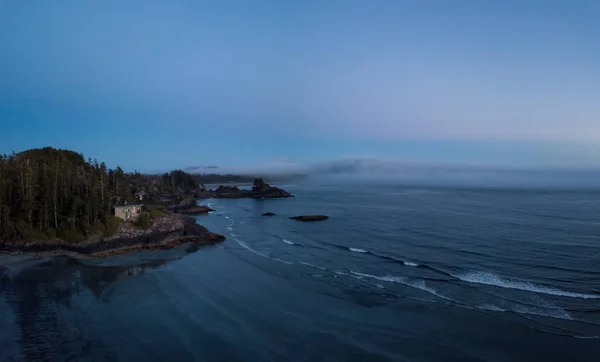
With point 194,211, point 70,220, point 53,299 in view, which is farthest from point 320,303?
point 194,211

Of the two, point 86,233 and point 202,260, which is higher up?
point 86,233

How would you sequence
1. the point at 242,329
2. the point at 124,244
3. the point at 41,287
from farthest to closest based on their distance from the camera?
the point at 124,244 → the point at 41,287 → the point at 242,329

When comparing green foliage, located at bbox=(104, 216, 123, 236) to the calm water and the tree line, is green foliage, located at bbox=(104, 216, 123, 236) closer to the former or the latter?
the tree line

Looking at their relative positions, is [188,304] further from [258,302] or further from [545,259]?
[545,259]

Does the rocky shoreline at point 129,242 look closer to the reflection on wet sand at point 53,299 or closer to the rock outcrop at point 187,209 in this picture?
the reflection on wet sand at point 53,299

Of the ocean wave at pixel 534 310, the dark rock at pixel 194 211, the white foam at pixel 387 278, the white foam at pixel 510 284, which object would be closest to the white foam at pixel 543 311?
the ocean wave at pixel 534 310

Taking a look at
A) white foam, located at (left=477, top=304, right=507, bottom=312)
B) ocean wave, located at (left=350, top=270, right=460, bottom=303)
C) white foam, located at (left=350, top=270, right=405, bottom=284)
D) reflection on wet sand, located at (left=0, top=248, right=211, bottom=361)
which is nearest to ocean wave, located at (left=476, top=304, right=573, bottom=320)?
white foam, located at (left=477, top=304, right=507, bottom=312)

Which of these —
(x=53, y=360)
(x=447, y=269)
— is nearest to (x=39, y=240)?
(x=53, y=360)
